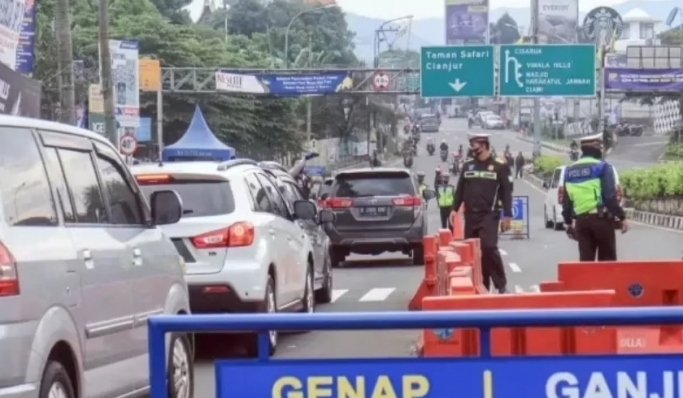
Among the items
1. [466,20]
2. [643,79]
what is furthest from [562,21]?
[643,79]

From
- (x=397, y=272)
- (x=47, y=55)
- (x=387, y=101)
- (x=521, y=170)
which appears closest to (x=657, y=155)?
(x=521, y=170)

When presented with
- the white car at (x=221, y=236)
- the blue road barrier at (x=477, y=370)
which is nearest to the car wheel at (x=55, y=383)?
the blue road barrier at (x=477, y=370)

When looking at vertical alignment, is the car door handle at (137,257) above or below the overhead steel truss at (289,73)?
below

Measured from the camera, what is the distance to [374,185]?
24531 mm

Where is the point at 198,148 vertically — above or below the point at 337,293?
above

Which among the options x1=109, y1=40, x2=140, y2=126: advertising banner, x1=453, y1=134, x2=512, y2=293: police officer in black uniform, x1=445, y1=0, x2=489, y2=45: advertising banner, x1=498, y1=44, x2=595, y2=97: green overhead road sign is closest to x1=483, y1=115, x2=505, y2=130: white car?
x1=445, y1=0, x2=489, y2=45: advertising banner

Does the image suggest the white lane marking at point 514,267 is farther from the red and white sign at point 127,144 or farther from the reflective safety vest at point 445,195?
the red and white sign at point 127,144

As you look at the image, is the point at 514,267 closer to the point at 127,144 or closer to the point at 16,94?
the point at 16,94

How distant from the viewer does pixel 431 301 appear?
7227mm

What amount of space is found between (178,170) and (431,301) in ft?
18.2

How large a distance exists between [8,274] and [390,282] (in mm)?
15385

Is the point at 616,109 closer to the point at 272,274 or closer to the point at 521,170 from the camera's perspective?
the point at 521,170

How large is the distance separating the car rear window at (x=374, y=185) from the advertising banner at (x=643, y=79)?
36.5 m

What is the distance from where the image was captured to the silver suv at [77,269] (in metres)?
6.48
